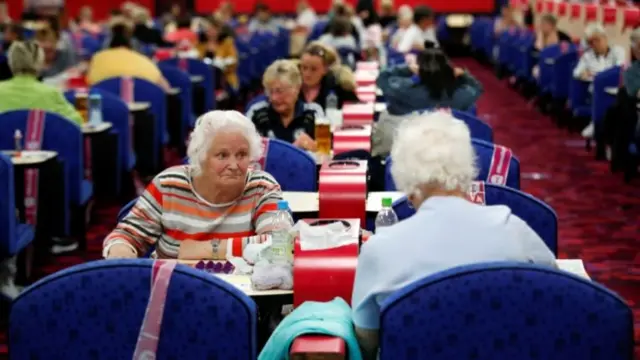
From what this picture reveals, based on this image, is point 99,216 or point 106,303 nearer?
point 106,303

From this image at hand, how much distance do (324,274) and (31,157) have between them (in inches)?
136

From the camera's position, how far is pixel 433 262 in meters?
2.67

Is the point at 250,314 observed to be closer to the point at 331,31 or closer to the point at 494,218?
the point at 494,218

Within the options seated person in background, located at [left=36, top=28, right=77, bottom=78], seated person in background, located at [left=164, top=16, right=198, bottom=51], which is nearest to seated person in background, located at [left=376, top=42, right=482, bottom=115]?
seated person in background, located at [left=36, top=28, right=77, bottom=78]

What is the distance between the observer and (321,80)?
293 inches

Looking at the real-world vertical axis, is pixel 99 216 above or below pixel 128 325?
below

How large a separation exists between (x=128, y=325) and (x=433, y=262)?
710mm

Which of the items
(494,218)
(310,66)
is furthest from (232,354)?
(310,66)

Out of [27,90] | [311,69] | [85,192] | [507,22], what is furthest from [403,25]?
[85,192]

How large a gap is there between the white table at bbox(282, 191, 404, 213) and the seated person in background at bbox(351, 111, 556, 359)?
135cm

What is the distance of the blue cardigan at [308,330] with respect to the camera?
2646 millimetres

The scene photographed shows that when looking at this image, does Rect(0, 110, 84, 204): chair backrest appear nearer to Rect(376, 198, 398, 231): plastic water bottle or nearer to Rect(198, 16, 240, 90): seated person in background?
Rect(376, 198, 398, 231): plastic water bottle

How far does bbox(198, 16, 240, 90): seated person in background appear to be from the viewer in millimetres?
13969

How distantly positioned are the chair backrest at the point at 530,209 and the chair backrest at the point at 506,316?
127 cm
